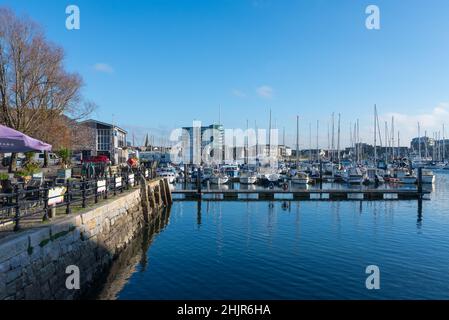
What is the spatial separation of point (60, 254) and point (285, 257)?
378 inches

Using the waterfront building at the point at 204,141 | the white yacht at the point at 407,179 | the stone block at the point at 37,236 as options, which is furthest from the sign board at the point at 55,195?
the waterfront building at the point at 204,141

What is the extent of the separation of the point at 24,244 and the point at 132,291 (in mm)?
4809

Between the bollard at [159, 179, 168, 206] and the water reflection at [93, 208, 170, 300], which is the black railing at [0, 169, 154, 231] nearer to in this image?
the water reflection at [93, 208, 170, 300]

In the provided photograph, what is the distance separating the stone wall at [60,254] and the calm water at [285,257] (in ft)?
3.14

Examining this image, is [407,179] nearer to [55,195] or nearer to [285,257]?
[285,257]

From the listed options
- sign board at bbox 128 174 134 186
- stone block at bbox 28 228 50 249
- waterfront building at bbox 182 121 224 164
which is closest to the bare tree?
sign board at bbox 128 174 134 186

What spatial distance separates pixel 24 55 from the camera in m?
28.9

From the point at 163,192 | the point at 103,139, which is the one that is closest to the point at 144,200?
the point at 163,192

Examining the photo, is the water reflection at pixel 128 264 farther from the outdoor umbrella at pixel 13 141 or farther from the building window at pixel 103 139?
the building window at pixel 103 139

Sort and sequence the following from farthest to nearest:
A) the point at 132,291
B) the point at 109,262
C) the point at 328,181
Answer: the point at 328,181 < the point at 109,262 < the point at 132,291

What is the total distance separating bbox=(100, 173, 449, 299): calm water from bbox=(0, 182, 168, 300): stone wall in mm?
957

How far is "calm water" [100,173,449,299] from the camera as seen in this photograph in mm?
12250
